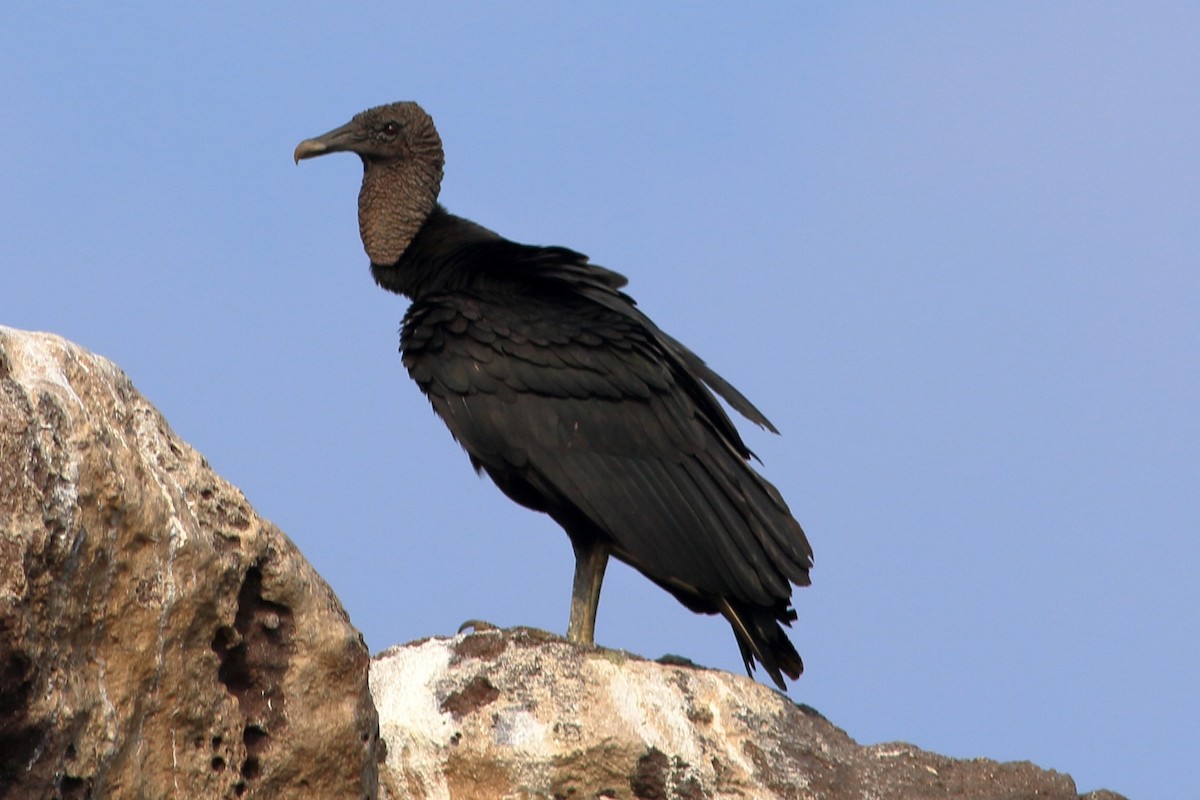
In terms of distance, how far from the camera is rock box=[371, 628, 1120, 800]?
5.11 m

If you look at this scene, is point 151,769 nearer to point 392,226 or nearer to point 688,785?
point 688,785

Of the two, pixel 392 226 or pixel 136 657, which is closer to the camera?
pixel 136 657

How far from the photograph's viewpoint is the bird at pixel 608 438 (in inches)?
247

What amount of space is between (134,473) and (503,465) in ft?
9.31

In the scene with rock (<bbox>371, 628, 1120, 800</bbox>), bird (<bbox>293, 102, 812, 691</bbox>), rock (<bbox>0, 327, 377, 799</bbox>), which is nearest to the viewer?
rock (<bbox>0, 327, 377, 799</bbox>)

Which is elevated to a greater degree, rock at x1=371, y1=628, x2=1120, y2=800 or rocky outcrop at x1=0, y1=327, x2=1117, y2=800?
rock at x1=371, y1=628, x2=1120, y2=800

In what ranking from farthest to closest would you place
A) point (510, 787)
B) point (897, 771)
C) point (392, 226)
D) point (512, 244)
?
point (392, 226)
point (512, 244)
point (897, 771)
point (510, 787)

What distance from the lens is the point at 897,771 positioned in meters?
5.49

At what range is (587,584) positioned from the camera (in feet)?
21.2

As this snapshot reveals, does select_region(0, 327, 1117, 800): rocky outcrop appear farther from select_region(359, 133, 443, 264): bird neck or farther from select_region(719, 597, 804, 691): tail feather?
select_region(359, 133, 443, 264): bird neck

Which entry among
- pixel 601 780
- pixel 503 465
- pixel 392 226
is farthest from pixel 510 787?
pixel 392 226

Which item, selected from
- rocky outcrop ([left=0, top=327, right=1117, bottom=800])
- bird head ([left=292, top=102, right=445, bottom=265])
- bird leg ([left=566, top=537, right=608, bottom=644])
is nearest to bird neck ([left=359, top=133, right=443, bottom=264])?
bird head ([left=292, top=102, right=445, bottom=265])

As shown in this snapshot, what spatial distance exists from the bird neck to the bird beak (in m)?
0.13

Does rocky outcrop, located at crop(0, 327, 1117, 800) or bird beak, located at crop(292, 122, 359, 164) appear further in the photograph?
bird beak, located at crop(292, 122, 359, 164)
